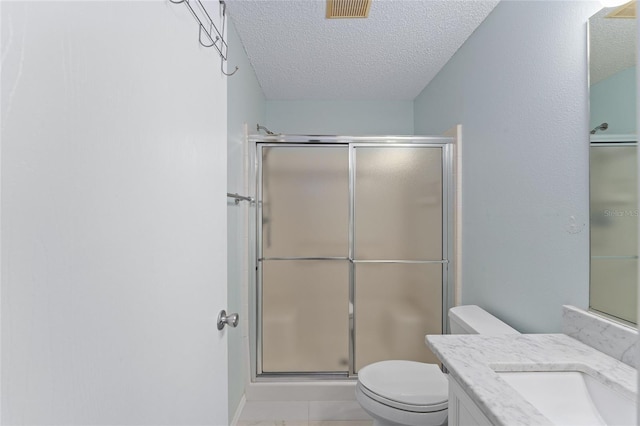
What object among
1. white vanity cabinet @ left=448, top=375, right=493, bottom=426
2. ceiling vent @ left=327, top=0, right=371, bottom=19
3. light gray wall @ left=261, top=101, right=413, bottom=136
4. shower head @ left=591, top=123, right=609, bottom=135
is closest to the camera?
white vanity cabinet @ left=448, top=375, right=493, bottom=426

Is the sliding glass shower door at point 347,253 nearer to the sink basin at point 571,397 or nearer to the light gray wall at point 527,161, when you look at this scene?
the light gray wall at point 527,161

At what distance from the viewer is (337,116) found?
10.6 ft

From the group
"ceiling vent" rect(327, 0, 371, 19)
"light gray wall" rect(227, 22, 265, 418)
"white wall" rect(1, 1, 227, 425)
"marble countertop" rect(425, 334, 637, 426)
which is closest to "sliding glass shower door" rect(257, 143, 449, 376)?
"light gray wall" rect(227, 22, 265, 418)

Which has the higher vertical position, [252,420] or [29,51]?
[29,51]

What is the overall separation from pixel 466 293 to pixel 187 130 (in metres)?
1.96

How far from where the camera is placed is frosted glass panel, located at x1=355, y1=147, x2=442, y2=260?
2.30m

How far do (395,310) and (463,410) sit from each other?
54.4 inches

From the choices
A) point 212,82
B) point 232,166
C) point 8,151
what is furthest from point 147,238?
point 232,166

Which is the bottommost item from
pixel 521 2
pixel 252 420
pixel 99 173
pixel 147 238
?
pixel 252 420

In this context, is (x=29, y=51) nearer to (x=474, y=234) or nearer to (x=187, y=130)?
(x=187, y=130)

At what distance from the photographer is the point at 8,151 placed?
359mm

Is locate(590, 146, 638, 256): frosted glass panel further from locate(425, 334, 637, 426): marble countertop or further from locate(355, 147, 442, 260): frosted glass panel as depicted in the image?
locate(355, 147, 442, 260): frosted glass panel

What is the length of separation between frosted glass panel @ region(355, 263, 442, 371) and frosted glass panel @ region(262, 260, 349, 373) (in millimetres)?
114

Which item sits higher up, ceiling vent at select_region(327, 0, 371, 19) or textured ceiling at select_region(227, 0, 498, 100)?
textured ceiling at select_region(227, 0, 498, 100)
